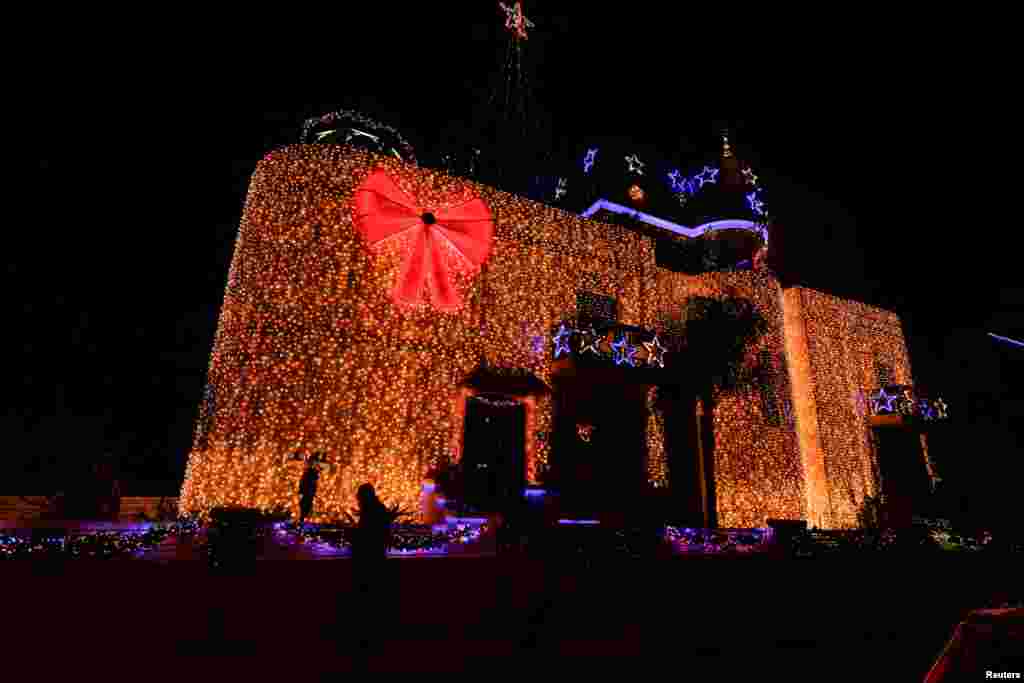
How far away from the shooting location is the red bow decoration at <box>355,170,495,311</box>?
403 inches

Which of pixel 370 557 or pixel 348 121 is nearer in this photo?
pixel 370 557

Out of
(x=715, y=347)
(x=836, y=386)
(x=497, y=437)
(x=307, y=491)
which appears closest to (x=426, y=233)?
(x=497, y=437)

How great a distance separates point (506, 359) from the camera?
426 inches

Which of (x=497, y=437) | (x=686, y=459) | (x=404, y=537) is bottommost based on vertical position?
(x=404, y=537)

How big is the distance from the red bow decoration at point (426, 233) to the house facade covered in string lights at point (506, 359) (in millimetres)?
32

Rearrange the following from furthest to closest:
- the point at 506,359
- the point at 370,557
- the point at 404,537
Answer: the point at 506,359, the point at 404,537, the point at 370,557

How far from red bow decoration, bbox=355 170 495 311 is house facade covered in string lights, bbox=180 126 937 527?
1.3 inches

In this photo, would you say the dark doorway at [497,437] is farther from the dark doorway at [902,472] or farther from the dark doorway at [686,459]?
the dark doorway at [902,472]

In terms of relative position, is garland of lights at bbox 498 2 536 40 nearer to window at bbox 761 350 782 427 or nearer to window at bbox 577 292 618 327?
window at bbox 577 292 618 327

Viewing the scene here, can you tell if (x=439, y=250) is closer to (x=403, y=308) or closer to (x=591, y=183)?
(x=403, y=308)

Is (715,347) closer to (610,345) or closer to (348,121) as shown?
(610,345)

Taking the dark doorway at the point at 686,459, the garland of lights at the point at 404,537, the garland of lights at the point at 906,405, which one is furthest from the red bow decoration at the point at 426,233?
the garland of lights at the point at 906,405

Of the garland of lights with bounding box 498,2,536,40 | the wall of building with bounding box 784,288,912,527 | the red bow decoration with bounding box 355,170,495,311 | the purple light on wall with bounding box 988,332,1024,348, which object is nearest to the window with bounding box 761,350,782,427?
the wall of building with bounding box 784,288,912,527

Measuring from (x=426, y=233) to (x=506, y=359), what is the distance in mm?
3114
